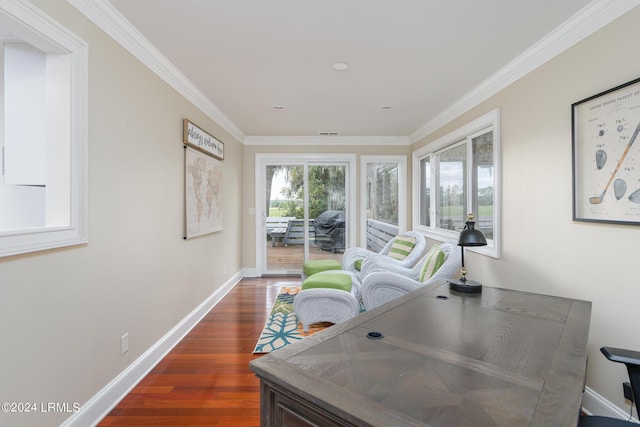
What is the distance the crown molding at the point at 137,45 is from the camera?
178 centimetres

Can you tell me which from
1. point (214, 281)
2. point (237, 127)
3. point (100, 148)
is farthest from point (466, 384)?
point (237, 127)

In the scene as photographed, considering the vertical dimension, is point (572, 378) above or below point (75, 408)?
above

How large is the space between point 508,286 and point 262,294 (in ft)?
9.78

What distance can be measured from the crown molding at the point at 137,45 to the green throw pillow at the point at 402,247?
2.87 meters

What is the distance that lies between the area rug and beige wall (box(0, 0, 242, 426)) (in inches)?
32.5

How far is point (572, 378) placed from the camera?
93 centimetres

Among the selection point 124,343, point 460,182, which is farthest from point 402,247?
point 124,343

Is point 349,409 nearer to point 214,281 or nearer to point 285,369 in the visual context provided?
point 285,369

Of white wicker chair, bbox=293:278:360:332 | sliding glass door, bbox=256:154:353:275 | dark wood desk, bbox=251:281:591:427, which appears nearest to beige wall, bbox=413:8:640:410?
dark wood desk, bbox=251:281:591:427

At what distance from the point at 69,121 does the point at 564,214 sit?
303 centimetres

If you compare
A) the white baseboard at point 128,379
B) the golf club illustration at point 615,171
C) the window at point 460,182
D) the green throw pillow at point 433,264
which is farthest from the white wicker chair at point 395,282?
the white baseboard at point 128,379

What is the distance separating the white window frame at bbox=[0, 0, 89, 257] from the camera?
141 cm

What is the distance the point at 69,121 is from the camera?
1628mm

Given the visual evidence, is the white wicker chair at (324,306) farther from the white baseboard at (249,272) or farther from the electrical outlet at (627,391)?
the white baseboard at (249,272)
